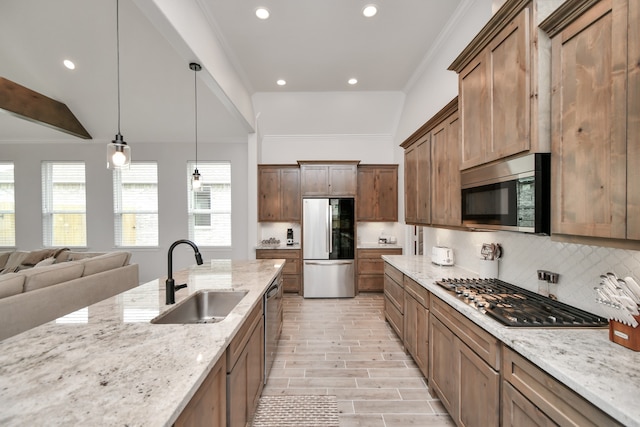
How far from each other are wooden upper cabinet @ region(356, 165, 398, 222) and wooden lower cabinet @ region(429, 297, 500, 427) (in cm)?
323

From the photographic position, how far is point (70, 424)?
0.69 metres

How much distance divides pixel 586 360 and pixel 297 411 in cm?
184

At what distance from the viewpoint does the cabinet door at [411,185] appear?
3.29 m

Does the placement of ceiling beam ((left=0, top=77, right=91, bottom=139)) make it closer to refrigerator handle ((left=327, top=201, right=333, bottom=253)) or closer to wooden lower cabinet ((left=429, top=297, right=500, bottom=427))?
refrigerator handle ((left=327, top=201, right=333, bottom=253))

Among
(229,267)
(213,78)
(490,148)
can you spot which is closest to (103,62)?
(213,78)

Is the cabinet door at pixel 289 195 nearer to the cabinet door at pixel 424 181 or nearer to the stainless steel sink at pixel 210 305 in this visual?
the cabinet door at pixel 424 181

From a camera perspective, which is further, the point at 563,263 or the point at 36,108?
the point at 36,108

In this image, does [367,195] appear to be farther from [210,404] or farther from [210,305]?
[210,404]

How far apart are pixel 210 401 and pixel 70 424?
517 millimetres

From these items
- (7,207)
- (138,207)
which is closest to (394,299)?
(138,207)

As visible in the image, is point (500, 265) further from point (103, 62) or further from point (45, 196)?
point (45, 196)

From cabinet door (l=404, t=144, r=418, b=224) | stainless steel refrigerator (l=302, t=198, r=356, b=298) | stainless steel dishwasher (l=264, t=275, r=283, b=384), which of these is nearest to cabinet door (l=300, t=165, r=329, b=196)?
stainless steel refrigerator (l=302, t=198, r=356, b=298)

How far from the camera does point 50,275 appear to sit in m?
2.78

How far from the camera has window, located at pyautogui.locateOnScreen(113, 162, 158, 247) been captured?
566cm
